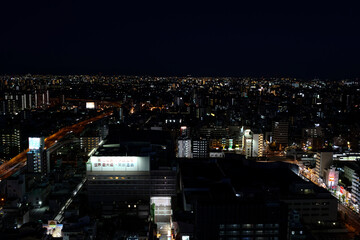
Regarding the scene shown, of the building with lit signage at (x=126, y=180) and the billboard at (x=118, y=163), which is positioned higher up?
the billboard at (x=118, y=163)

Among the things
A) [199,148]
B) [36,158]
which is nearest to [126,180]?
[36,158]

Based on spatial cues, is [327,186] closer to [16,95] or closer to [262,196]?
[262,196]

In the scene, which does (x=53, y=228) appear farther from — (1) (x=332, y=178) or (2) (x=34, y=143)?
(1) (x=332, y=178)

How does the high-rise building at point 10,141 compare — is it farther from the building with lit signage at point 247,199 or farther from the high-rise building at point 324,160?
the high-rise building at point 324,160

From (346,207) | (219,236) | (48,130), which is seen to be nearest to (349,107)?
(346,207)

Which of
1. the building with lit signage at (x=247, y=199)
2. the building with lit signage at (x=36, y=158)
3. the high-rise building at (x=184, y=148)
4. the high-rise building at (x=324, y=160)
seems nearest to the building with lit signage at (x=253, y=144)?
the building with lit signage at (x=247, y=199)

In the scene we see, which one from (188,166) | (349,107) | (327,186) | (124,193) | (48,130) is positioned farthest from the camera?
(349,107)

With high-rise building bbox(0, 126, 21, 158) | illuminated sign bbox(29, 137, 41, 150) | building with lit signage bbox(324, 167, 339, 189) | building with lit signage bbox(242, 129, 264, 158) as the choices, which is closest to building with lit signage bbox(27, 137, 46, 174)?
illuminated sign bbox(29, 137, 41, 150)
